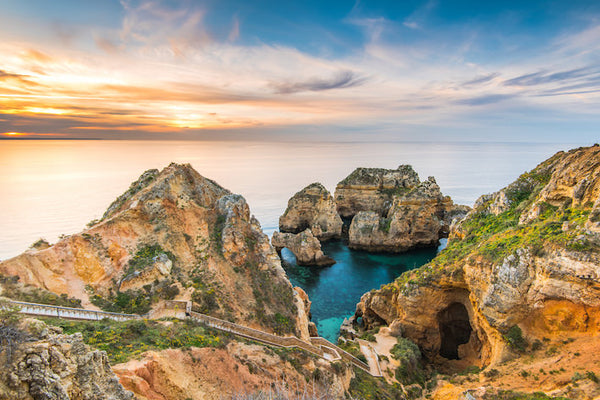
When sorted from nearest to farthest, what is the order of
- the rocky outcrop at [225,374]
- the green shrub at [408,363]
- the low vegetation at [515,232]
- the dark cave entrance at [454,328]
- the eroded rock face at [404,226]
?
the rocky outcrop at [225,374] < the low vegetation at [515,232] < the green shrub at [408,363] < the dark cave entrance at [454,328] < the eroded rock face at [404,226]

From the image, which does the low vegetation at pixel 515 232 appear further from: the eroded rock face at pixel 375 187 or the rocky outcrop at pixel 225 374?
the eroded rock face at pixel 375 187

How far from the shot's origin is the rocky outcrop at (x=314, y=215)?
63.0m

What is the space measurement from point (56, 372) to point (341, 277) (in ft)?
141

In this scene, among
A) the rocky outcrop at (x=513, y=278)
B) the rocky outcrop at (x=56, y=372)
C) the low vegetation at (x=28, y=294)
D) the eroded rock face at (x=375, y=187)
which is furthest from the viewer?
the eroded rock face at (x=375, y=187)

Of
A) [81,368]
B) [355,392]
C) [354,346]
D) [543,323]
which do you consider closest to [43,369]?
[81,368]

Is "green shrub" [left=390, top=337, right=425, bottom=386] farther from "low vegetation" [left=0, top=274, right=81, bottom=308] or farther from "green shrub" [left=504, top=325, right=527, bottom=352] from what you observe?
"low vegetation" [left=0, top=274, right=81, bottom=308]

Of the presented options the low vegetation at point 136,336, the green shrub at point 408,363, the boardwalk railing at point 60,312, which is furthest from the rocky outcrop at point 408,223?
the boardwalk railing at point 60,312

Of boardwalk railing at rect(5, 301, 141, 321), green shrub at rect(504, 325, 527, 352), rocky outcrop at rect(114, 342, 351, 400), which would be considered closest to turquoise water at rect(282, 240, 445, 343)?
rocky outcrop at rect(114, 342, 351, 400)

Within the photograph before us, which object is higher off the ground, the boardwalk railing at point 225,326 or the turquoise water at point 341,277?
the boardwalk railing at point 225,326

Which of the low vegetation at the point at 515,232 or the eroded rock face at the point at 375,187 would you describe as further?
the eroded rock face at the point at 375,187

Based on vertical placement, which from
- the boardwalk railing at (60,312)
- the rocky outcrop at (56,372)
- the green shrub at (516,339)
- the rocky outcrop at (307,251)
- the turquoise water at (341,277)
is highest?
the rocky outcrop at (56,372)

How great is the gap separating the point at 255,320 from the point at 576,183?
2757 cm

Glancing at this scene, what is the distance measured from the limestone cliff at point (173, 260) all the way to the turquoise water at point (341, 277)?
12581 mm

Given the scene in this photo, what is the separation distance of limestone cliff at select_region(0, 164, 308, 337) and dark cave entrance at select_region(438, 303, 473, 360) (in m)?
16.1
